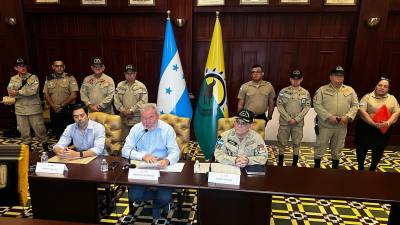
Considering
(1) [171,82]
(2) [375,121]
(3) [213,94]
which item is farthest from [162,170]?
(2) [375,121]

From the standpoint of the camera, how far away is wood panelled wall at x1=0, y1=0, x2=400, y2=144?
15.6 ft

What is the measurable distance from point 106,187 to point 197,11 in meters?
3.35

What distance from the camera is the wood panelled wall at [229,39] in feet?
15.6

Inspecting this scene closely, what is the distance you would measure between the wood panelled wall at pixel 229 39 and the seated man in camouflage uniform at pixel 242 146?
2.82 m

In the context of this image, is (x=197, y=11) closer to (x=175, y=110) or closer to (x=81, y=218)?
(x=175, y=110)

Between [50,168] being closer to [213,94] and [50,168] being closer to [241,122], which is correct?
[241,122]

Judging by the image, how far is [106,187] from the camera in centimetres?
292

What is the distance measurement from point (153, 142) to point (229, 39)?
3051 mm

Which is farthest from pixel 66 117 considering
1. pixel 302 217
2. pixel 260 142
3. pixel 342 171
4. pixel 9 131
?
pixel 342 171

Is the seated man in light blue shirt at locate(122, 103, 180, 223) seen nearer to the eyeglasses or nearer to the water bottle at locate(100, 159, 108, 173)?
the water bottle at locate(100, 159, 108, 173)

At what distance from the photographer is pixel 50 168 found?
2.25 metres

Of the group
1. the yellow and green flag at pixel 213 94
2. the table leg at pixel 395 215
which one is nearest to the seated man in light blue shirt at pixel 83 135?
the yellow and green flag at pixel 213 94

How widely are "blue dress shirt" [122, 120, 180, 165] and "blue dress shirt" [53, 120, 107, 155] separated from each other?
32 cm

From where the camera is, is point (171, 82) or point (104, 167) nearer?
point (104, 167)
